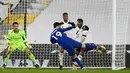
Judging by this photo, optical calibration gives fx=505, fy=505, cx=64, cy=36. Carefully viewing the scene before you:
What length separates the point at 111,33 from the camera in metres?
20.4

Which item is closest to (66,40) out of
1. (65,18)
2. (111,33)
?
(65,18)

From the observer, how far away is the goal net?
20.4 meters

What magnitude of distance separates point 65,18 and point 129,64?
3.64 meters

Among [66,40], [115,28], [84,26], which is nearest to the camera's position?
[66,40]

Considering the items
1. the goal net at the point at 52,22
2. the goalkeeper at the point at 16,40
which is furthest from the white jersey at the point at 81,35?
the goalkeeper at the point at 16,40

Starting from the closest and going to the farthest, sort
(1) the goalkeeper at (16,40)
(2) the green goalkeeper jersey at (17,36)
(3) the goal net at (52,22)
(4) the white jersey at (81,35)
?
(1) the goalkeeper at (16,40) → (2) the green goalkeeper jersey at (17,36) → (4) the white jersey at (81,35) → (3) the goal net at (52,22)

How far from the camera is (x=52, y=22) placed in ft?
68.2

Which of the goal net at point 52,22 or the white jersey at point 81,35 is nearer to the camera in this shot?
the white jersey at point 81,35

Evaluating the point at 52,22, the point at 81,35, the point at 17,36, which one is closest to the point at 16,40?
the point at 17,36

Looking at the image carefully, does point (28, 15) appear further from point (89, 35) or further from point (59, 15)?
point (89, 35)

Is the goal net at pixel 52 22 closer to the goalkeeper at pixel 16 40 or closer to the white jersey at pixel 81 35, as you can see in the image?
the white jersey at pixel 81 35

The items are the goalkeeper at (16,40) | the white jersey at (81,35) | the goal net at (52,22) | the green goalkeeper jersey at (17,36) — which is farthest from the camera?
the goal net at (52,22)

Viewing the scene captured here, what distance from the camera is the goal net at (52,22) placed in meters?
20.4

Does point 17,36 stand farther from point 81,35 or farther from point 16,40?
point 81,35
